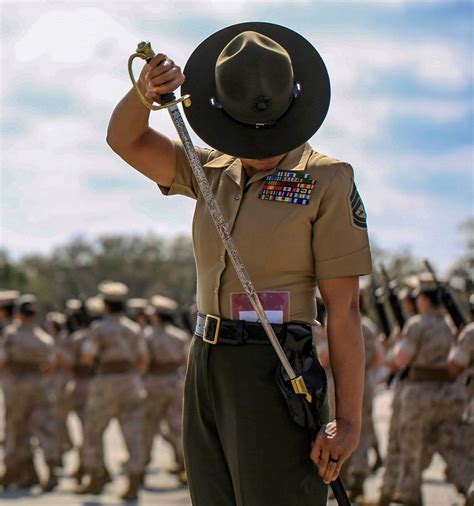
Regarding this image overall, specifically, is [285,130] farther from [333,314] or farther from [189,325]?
[189,325]

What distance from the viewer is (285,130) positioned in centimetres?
304

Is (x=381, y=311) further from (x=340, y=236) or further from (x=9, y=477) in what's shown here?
(x=340, y=236)

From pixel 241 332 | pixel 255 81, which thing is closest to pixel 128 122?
pixel 255 81

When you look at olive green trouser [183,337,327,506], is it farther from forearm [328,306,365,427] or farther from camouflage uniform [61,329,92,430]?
camouflage uniform [61,329,92,430]

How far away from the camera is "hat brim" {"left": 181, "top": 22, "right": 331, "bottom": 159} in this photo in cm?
303

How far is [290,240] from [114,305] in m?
8.11

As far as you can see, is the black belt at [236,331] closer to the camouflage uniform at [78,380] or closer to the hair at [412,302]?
the hair at [412,302]

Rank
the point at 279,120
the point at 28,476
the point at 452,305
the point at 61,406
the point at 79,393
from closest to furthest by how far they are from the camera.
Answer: the point at 279,120, the point at 452,305, the point at 28,476, the point at 79,393, the point at 61,406

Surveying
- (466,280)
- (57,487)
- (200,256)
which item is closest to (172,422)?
(57,487)

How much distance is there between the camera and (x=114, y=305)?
36.0 feet

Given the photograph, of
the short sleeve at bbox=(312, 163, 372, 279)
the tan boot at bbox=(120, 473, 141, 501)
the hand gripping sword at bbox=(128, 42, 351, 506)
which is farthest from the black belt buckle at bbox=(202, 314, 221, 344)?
the tan boot at bbox=(120, 473, 141, 501)

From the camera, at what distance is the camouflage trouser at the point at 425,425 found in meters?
8.46

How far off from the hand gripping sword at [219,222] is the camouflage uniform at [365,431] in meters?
6.32

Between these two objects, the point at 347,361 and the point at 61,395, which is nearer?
the point at 347,361
